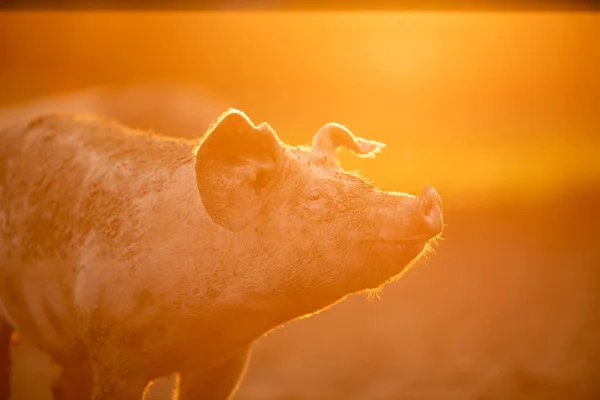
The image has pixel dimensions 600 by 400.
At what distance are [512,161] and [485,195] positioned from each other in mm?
1402

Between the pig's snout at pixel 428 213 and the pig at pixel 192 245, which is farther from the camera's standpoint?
the pig at pixel 192 245

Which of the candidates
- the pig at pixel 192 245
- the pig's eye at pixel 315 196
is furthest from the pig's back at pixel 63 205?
the pig's eye at pixel 315 196

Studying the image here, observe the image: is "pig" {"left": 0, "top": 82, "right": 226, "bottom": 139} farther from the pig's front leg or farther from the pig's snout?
the pig's snout

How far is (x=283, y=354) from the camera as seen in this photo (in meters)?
5.88

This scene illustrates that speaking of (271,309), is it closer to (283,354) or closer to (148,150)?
(148,150)

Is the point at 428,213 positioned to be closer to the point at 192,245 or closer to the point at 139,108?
the point at 192,245

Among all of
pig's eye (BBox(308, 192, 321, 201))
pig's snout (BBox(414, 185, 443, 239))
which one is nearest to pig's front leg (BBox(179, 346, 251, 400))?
pig's eye (BBox(308, 192, 321, 201))

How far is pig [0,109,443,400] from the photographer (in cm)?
257

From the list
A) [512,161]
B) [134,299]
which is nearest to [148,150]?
[134,299]

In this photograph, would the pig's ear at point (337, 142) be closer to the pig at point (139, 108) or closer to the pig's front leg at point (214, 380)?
the pig's front leg at point (214, 380)

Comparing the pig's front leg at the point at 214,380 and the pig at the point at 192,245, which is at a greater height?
the pig at the point at 192,245

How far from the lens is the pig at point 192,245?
257 centimetres

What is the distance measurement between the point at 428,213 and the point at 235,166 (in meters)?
0.68

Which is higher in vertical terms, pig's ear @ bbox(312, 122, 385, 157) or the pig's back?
pig's ear @ bbox(312, 122, 385, 157)
